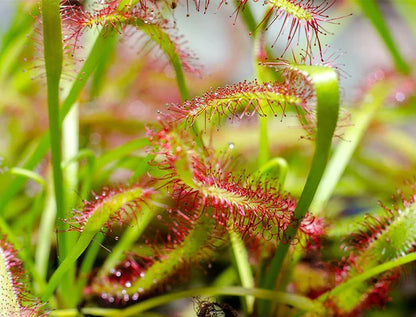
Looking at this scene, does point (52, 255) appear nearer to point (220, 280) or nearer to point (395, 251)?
point (220, 280)

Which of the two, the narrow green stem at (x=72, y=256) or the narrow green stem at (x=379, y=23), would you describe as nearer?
the narrow green stem at (x=72, y=256)

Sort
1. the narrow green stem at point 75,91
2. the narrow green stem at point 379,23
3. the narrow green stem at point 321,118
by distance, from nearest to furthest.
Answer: the narrow green stem at point 321,118, the narrow green stem at point 75,91, the narrow green stem at point 379,23

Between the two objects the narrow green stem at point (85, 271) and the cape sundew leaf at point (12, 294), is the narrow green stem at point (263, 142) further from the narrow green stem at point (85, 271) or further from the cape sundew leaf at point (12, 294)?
the cape sundew leaf at point (12, 294)

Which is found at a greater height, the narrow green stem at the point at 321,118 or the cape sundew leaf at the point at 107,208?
the narrow green stem at the point at 321,118

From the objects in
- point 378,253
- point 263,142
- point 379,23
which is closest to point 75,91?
point 263,142

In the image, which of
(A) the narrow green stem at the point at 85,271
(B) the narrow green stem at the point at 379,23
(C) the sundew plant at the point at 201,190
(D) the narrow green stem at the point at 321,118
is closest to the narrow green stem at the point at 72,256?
(C) the sundew plant at the point at 201,190

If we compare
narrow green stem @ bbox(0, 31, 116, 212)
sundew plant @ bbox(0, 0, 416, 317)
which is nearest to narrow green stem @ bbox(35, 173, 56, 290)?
sundew plant @ bbox(0, 0, 416, 317)

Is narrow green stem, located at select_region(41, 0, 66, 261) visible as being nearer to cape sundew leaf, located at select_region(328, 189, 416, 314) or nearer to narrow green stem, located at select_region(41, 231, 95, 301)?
narrow green stem, located at select_region(41, 231, 95, 301)

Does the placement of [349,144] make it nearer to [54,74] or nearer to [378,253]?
[378,253]
